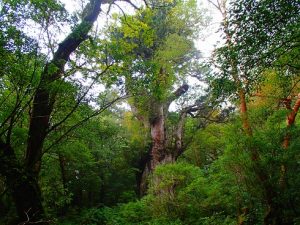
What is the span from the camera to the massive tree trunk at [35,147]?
6617 mm

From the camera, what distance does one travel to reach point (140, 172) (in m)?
17.5

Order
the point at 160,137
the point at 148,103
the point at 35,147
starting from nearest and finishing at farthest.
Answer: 1. the point at 35,147
2. the point at 148,103
3. the point at 160,137

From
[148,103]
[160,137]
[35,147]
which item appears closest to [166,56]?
[148,103]

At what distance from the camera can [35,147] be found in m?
7.52

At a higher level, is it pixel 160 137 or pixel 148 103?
pixel 148 103

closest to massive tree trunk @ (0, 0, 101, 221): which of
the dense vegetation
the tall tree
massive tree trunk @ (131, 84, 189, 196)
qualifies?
the dense vegetation

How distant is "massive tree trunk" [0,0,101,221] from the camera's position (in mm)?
6617

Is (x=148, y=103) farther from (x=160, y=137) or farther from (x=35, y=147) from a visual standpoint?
(x=35, y=147)

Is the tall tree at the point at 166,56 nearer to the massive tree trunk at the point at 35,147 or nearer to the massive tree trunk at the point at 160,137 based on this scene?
the massive tree trunk at the point at 160,137

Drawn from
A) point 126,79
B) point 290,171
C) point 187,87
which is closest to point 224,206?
point 290,171

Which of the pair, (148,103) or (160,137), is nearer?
(148,103)

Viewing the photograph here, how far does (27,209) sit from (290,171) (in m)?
6.03

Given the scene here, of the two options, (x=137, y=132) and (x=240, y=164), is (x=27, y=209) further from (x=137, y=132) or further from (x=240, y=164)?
(x=137, y=132)

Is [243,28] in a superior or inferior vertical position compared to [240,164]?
superior
